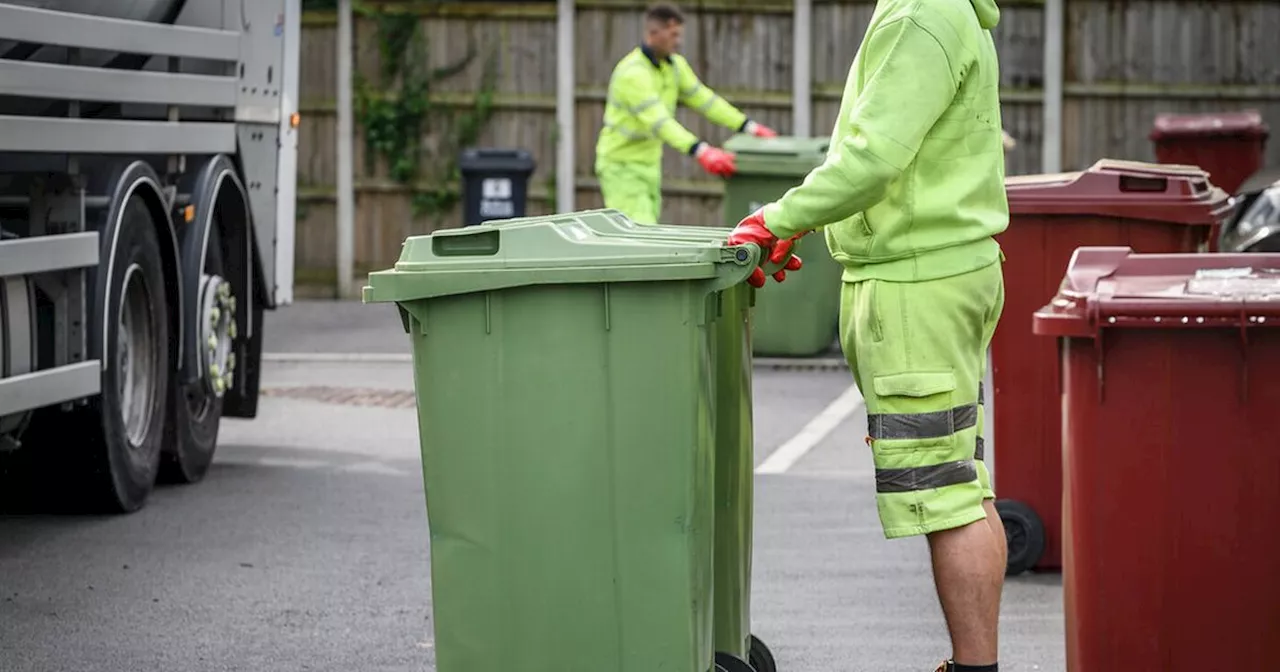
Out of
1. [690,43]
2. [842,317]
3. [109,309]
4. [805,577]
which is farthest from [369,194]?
[842,317]

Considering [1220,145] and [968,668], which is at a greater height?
[1220,145]

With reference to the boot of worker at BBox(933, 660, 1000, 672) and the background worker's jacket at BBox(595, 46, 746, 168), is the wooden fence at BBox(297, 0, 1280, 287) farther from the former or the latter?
the boot of worker at BBox(933, 660, 1000, 672)

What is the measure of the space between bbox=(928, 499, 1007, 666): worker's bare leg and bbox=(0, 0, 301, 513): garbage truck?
3.39m

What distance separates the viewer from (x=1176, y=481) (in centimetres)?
518

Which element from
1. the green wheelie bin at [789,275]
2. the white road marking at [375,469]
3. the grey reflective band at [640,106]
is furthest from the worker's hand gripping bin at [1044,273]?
the grey reflective band at [640,106]

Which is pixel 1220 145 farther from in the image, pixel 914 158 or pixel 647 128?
pixel 914 158

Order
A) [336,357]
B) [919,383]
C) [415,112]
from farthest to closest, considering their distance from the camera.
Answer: [415,112] → [336,357] → [919,383]

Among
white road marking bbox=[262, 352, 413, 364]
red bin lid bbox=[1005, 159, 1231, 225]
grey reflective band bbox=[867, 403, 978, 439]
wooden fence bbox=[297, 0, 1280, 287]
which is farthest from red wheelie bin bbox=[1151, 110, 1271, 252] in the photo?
grey reflective band bbox=[867, 403, 978, 439]

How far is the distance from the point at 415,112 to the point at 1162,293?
43.2 feet

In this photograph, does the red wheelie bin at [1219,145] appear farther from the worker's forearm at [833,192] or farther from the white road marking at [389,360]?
the worker's forearm at [833,192]

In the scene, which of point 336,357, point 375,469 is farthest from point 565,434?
point 336,357

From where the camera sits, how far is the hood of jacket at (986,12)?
5316 millimetres

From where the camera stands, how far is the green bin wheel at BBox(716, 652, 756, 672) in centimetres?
531

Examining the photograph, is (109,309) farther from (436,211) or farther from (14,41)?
(436,211)
